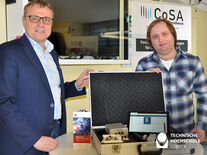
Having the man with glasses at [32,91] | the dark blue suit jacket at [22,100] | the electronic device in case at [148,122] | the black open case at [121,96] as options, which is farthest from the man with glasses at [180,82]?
the dark blue suit jacket at [22,100]

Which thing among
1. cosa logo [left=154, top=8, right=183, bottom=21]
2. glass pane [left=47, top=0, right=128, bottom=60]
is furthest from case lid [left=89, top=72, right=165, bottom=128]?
cosa logo [left=154, top=8, right=183, bottom=21]

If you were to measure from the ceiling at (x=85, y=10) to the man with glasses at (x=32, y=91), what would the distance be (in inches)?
38.0

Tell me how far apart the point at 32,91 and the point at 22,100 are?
0.08 metres

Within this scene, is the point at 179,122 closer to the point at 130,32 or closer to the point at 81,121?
the point at 81,121

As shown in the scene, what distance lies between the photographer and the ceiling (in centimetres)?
249

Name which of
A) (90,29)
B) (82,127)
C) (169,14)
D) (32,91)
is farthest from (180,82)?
(169,14)

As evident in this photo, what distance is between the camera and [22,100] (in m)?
1.33

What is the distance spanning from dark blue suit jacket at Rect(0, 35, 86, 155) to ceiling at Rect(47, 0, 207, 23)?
1119mm

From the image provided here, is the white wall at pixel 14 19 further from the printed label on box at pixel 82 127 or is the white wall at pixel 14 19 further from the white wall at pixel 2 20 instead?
the printed label on box at pixel 82 127

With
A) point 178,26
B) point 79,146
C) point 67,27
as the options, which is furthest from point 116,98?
point 178,26

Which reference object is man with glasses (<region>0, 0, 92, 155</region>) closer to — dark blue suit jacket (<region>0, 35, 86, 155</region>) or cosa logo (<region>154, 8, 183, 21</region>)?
dark blue suit jacket (<region>0, 35, 86, 155</region>)

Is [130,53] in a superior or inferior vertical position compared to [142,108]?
superior

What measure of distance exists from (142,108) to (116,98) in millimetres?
164

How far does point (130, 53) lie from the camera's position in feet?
10.4
